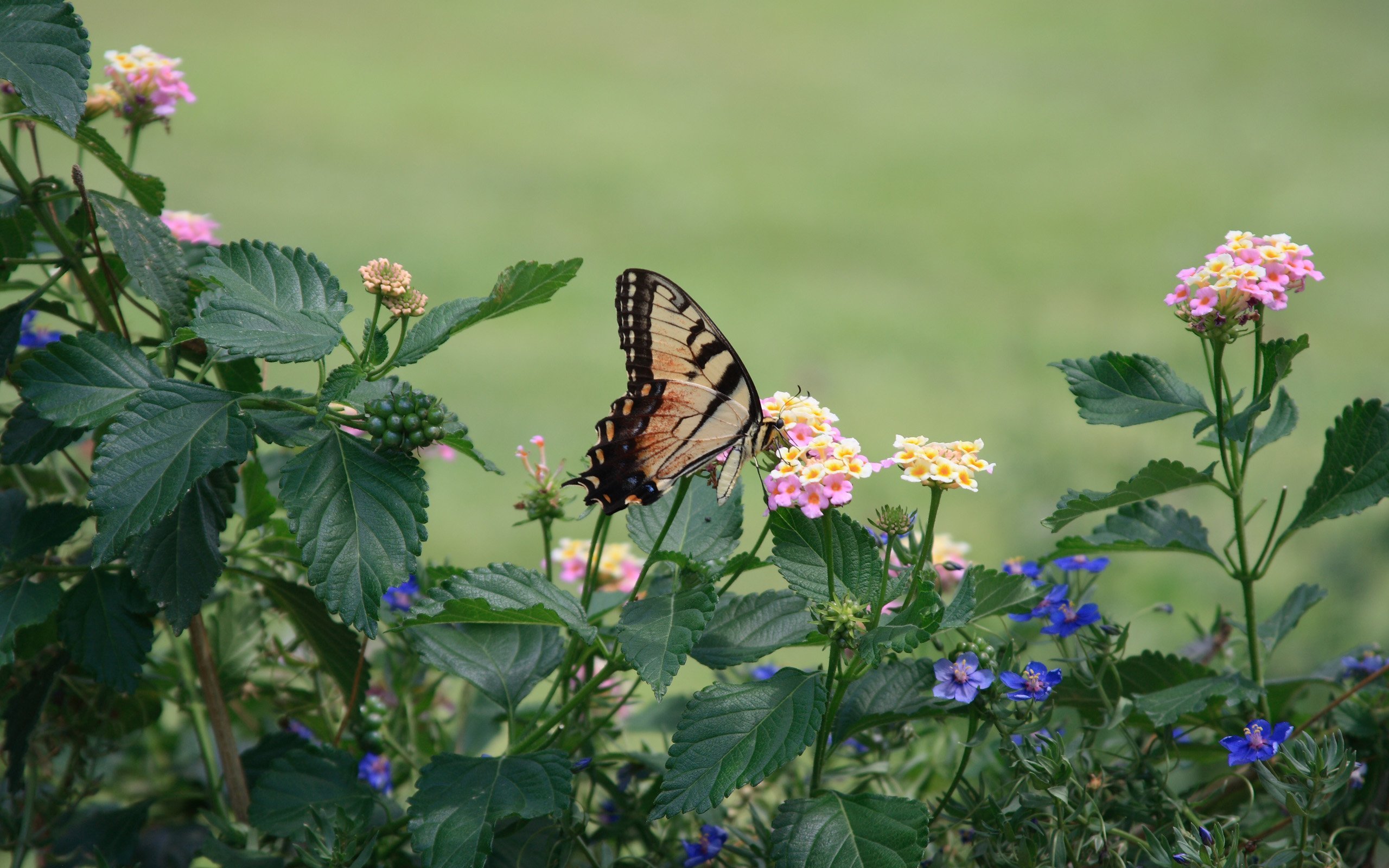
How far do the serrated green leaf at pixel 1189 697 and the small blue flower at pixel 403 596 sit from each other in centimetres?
100

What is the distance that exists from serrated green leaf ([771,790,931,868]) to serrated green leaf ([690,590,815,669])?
0.17 m

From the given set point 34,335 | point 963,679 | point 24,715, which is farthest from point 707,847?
point 34,335

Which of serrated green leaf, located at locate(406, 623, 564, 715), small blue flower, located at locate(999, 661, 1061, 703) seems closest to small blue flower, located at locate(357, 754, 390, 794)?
serrated green leaf, located at locate(406, 623, 564, 715)

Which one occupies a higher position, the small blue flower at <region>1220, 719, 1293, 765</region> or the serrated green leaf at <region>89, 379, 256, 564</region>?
the serrated green leaf at <region>89, 379, 256, 564</region>

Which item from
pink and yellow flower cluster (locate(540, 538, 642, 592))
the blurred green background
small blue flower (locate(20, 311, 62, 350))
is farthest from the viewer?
the blurred green background

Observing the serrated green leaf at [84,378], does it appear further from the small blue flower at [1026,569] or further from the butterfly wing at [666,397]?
the small blue flower at [1026,569]

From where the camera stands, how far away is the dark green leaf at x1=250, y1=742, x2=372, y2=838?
1.27 m

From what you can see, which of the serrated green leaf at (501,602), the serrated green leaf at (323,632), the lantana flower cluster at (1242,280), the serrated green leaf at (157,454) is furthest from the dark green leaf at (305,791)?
the lantana flower cluster at (1242,280)

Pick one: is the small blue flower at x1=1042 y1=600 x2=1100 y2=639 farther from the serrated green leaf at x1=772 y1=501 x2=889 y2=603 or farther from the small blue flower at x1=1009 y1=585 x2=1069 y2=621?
the serrated green leaf at x1=772 y1=501 x2=889 y2=603

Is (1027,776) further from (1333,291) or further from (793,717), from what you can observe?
(1333,291)

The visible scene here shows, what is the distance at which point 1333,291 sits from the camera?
4.98 metres

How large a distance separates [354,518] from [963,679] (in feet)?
2.20

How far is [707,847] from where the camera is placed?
1.37 metres

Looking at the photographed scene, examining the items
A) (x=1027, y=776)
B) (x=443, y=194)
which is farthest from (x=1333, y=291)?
(x=1027, y=776)
